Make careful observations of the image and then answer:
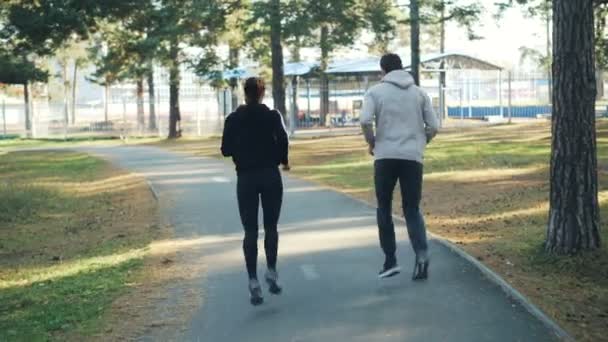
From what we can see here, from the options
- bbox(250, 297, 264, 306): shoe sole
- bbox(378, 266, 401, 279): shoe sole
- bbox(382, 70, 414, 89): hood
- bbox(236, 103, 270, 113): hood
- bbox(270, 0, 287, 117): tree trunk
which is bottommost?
bbox(250, 297, 264, 306): shoe sole

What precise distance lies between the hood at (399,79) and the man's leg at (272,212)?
126 cm

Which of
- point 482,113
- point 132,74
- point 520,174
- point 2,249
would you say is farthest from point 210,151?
point 482,113

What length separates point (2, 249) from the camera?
42.7 feet

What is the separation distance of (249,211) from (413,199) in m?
1.46

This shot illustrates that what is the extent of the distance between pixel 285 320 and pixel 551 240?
3411 millimetres

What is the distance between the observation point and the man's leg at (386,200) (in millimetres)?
7430

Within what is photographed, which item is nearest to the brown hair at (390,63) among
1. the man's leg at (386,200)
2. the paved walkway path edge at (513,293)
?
the man's leg at (386,200)

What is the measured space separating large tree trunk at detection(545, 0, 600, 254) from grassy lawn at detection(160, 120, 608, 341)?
0.31 m

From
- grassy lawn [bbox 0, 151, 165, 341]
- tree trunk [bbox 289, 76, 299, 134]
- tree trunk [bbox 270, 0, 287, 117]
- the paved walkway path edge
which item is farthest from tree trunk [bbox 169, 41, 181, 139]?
the paved walkway path edge

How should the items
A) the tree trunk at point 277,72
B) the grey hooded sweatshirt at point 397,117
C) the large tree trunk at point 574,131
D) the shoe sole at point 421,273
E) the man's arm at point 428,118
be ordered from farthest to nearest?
the tree trunk at point 277,72 → the large tree trunk at point 574,131 → the shoe sole at point 421,273 → the man's arm at point 428,118 → the grey hooded sweatshirt at point 397,117

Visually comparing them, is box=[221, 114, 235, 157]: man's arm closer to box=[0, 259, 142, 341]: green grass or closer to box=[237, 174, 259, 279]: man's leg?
box=[237, 174, 259, 279]: man's leg

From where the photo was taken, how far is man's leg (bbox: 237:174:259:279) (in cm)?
704

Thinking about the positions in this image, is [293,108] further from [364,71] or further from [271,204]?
[271,204]

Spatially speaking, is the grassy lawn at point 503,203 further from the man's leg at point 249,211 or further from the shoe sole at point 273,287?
the man's leg at point 249,211
